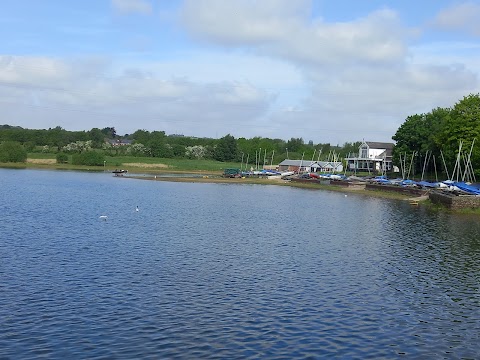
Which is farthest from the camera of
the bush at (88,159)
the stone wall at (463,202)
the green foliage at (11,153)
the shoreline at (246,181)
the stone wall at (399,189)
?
the bush at (88,159)

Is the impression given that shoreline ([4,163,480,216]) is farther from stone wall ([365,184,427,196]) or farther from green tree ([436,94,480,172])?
green tree ([436,94,480,172])

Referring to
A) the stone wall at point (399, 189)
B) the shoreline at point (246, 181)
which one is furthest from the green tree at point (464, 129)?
the shoreline at point (246, 181)

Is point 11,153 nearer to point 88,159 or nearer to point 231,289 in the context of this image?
point 88,159

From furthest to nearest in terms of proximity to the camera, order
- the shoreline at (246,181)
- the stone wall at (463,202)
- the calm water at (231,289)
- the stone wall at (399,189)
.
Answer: the stone wall at (399,189) → the shoreline at (246,181) → the stone wall at (463,202) → the calm water at (231,289)

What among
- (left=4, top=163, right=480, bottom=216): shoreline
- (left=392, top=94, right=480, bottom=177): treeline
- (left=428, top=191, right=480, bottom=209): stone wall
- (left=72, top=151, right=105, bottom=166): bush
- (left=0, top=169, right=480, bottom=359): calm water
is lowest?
(left=0, top=169, right=480, bottom=359): calm water

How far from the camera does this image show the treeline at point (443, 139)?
104269mm

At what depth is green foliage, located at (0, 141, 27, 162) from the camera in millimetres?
193750

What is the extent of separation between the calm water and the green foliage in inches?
5725

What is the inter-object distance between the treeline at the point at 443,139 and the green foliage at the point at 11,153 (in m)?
133

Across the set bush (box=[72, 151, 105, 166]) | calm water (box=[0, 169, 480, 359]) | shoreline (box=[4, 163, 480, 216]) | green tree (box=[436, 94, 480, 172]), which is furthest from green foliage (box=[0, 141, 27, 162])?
green tree (box=[436, 94, 480, 172])

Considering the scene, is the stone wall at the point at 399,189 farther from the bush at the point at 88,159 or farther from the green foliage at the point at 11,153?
the green foliage at the point at 11,153

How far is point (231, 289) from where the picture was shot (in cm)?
3111

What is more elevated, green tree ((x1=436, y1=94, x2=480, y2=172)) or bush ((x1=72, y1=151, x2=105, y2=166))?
green tree ((x1=436, y1=94, x2=480, y2=172))

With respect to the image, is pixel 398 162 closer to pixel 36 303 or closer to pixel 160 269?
pixel 160 269
